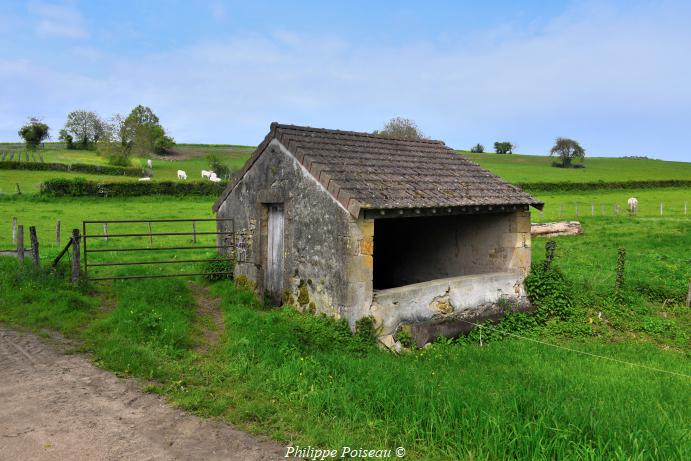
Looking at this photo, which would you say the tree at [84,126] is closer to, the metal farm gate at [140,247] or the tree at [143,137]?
the tree at [143,137]

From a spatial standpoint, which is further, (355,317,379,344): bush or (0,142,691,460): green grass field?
(355,317,379,344): bush

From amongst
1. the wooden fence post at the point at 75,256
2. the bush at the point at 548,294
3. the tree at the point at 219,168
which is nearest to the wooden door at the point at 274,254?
the wooden fence post at the point at 75,256

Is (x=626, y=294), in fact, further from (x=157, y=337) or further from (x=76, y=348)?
(x=76, y=348)

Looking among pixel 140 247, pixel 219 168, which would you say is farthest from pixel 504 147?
pixel 140 247

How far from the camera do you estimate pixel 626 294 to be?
1084 centimetres

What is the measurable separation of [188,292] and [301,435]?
6012mm

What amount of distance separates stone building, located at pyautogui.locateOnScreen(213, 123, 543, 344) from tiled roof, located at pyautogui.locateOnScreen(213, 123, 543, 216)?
0.03 meters

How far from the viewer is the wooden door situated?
9727mm

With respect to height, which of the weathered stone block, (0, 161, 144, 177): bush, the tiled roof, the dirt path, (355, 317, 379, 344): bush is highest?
(0, 161, 144, 177): bush

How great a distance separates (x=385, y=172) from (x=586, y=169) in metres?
60.6

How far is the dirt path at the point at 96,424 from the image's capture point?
4.26 meters

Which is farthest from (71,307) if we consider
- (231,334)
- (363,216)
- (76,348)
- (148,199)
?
(148,199)

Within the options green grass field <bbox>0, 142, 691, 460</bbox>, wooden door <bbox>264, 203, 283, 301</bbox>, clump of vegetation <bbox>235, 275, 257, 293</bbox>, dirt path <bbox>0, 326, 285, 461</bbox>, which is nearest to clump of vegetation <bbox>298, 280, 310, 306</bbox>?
green grass field <bbox>0, 142, 691, 460</bbox>

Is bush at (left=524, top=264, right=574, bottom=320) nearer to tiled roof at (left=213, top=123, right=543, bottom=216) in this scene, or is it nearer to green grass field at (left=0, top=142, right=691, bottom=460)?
green grass field at (left=0, top=142, right=691, bottom=460)
